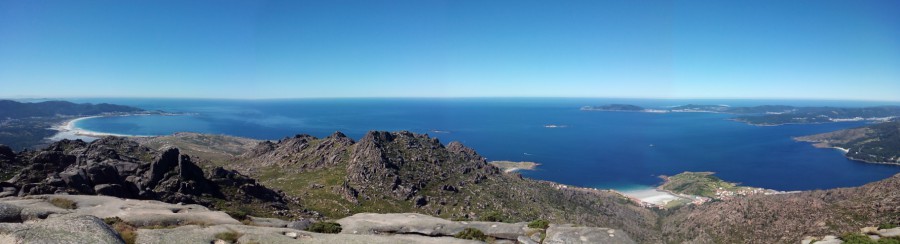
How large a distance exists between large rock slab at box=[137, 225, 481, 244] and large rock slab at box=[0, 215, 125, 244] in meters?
3.85

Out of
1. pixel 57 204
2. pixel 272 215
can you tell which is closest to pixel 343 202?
pixel 272 215

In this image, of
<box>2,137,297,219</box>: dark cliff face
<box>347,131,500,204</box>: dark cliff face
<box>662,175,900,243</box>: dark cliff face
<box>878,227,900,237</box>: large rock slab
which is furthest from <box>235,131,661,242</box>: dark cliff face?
<box>878,227,900,237</box>: large rock slab

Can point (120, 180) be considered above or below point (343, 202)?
above

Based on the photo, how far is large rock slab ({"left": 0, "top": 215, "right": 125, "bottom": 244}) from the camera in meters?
18.1

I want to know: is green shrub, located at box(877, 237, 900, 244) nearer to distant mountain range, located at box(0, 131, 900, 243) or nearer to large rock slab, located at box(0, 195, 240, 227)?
distant mountain range, located at box(0, 131, 900, 243)

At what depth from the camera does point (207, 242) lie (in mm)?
25500

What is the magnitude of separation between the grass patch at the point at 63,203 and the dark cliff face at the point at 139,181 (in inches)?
552

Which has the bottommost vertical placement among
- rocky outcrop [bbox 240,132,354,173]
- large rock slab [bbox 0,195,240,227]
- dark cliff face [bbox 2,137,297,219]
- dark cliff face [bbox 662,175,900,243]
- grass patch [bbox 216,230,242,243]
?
dark cliff face [bbox 662,175,900,243]

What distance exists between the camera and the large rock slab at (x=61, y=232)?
18062 millimetres

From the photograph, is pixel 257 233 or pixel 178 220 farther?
pixel 178 220

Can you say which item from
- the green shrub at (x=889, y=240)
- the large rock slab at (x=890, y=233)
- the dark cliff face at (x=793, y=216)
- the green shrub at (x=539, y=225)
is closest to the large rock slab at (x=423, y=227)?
the green shrub at (x=539, y=225)

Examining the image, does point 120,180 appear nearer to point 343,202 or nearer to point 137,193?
point 137,193

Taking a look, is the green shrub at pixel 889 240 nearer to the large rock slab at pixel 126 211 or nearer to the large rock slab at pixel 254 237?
the large rock slab at pixel 254 237

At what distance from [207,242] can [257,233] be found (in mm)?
3370
